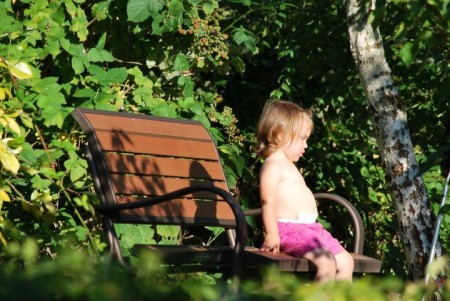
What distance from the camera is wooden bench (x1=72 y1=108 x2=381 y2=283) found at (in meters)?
3.84

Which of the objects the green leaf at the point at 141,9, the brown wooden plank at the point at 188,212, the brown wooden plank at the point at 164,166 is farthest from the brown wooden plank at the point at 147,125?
the green leaf at the point at 141,9

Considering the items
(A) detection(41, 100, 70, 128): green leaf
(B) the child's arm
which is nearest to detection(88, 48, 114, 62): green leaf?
(A) detection(41, 100, 70, 128): green leaf

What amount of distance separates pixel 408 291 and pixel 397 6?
1.37 meters

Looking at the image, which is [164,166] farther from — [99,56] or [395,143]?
[395,143]

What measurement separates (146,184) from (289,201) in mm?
616

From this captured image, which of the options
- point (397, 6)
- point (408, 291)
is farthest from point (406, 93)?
point (408, 291)

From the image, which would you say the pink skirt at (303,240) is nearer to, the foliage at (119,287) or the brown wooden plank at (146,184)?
the brown wooden plank at (146,184)

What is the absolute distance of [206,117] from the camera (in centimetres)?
538

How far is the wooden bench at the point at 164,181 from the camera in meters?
3.84

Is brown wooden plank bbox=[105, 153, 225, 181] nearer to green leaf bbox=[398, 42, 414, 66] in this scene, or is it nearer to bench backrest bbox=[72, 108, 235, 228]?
bench backrest bbox=[72, 108, 235, 228]

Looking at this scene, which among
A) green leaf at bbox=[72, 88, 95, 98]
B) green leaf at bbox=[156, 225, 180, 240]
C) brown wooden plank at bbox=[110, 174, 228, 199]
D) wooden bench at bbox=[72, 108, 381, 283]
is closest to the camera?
wooden bench at bbox=[72, 108, 381, 283]

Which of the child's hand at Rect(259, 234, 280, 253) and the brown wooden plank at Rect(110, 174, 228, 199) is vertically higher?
the brown wooden plank at Rect(110, 174, 228, 199)

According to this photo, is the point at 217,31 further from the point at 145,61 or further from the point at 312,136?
the point at 312,136

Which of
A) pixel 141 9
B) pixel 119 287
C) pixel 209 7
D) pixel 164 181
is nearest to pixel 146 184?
→ pixel 164 181
